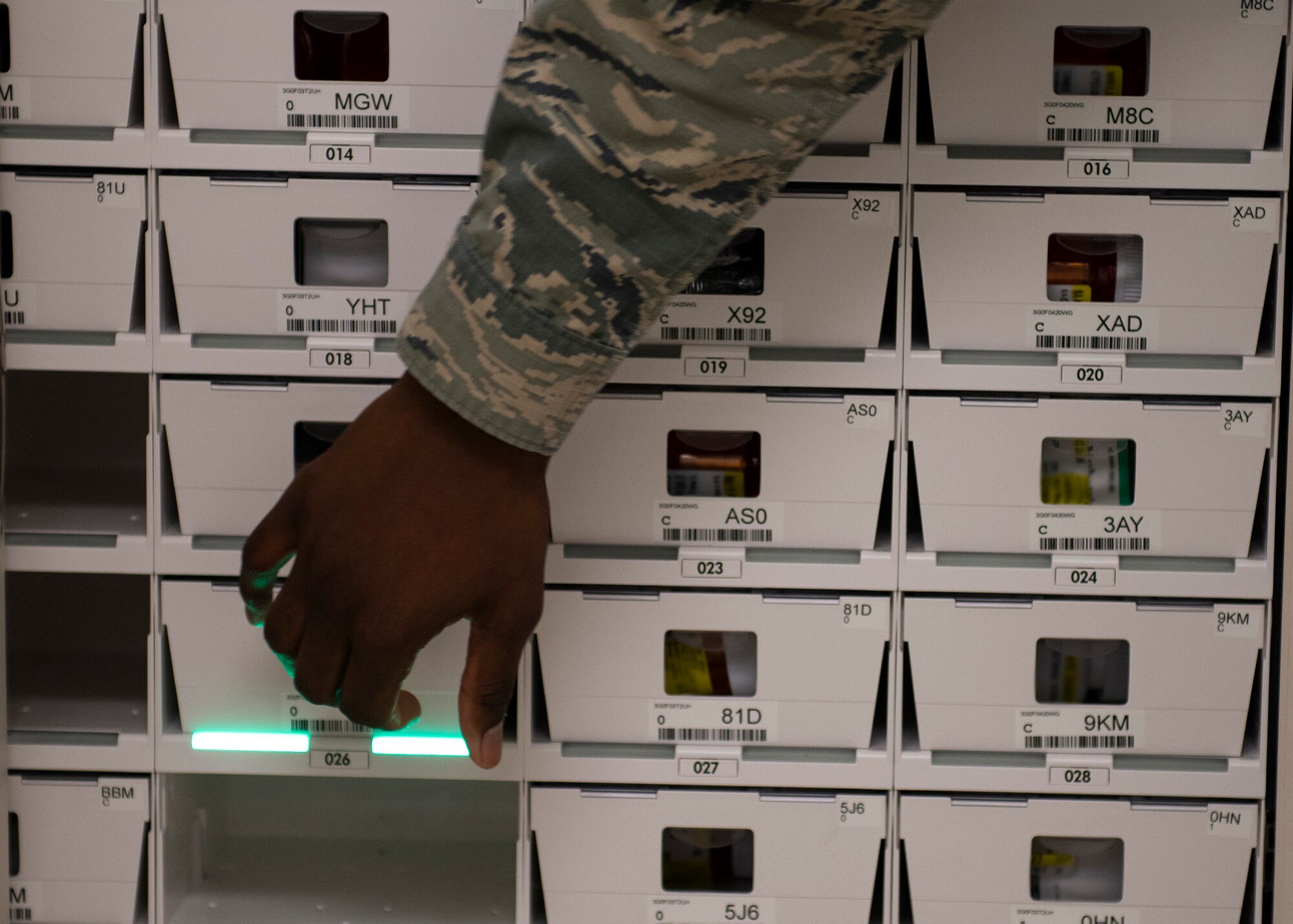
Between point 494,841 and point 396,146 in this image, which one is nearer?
point 396,146

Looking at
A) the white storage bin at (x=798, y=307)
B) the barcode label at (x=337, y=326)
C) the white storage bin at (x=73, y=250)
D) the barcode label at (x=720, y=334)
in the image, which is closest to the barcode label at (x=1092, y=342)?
the white storage bin at (x=798, y=307)

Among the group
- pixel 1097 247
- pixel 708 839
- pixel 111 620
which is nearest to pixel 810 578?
pixel 708 839

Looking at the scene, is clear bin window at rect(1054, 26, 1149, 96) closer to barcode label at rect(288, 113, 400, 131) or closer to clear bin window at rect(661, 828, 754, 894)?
barcode label at rect(288, 113, 400, 131)

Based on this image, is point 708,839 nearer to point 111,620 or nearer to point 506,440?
point 506,440

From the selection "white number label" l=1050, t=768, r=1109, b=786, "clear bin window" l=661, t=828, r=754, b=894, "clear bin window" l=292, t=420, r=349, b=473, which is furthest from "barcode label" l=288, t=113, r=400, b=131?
"white number label" l=1050, t=768, r=1109, b=786

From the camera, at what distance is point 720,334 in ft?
3.40

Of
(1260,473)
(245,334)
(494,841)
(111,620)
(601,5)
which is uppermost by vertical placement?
(601,5)

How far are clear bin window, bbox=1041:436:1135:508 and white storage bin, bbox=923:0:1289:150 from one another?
0.28 m

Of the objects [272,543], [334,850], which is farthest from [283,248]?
[334,850]

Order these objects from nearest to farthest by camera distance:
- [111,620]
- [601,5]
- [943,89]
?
[601,5] → [943,89] → [111,620]

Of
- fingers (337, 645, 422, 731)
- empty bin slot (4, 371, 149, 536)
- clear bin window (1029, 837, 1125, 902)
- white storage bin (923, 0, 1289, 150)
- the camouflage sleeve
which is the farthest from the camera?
empty bin slot (4, 371, 149, 536)

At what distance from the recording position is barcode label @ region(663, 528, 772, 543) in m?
1.06

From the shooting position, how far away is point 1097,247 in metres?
1.06

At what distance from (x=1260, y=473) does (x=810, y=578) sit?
43cm
